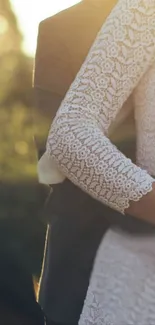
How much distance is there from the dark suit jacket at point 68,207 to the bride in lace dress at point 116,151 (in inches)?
2.2

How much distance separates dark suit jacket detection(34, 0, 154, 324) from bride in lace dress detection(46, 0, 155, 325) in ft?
0.19

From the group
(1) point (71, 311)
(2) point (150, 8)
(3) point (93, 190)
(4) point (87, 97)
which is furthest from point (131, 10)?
(1) point (71, 311)

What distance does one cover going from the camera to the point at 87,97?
3.88 ft

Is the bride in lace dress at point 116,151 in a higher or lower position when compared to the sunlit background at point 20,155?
higher

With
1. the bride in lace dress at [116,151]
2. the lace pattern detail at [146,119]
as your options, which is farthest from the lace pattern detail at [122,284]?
the lace pattern detail at [146,119]

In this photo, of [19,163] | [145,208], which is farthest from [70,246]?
[19,163]

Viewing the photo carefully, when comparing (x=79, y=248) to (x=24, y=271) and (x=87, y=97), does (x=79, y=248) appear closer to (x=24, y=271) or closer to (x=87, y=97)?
(x=87, y=97)

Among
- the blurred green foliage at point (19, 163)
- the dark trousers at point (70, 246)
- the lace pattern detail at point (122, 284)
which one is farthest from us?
the blurred green foliage at point (19, 163)

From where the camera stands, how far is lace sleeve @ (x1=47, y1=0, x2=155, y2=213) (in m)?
1.16

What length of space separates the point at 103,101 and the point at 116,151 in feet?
0.26

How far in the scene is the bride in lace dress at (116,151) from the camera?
115 cm

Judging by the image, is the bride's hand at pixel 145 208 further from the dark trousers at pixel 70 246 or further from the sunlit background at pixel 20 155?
the sunlit background at pixel 20 155

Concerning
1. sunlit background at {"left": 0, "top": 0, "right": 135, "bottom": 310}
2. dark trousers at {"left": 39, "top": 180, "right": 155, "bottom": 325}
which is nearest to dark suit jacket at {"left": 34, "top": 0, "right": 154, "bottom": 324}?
dark trousers at {"left": 39, "top": 180, "right": 155, "bottom": 325}

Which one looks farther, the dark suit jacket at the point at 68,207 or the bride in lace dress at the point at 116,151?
the dark suit jacket at the point at 68,207
